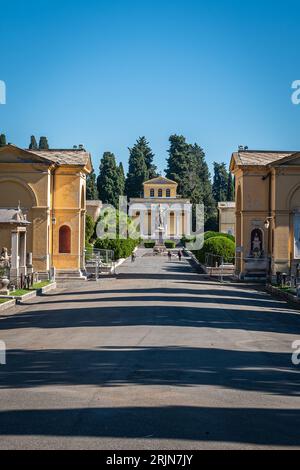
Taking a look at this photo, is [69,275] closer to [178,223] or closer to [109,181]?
[109,181]

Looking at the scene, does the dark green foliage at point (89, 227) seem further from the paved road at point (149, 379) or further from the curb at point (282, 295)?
the paved road at point (149, 379)

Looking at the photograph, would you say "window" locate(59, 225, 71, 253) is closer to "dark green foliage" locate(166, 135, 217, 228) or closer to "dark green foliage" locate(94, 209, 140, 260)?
"dark green foliage" locate(94, 209, 140, 260)

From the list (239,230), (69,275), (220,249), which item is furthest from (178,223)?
(69,275)

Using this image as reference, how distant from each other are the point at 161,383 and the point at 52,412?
2.29 meters

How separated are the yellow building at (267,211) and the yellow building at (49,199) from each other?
913 centimetres

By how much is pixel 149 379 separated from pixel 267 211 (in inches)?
1174

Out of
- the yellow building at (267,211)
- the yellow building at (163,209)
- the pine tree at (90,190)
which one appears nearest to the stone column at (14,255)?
the yellow building at (267,211)

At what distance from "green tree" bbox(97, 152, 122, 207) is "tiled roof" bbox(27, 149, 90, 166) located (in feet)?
177

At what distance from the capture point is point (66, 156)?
41.1 metres

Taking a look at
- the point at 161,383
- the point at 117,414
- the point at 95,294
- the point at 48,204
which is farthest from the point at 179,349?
the point at 48,204

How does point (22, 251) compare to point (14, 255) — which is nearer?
point (14, 255)

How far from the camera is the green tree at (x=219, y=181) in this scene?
11418 centimetres

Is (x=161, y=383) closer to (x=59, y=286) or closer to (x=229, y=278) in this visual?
(x=59, y=286)

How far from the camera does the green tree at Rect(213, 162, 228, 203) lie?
375 feet
